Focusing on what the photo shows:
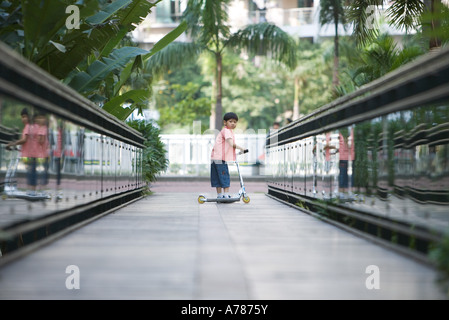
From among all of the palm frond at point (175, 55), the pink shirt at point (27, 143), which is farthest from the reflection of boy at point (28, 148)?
the palm frond at point (175, 55)

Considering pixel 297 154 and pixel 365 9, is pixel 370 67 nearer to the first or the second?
pixel 365 9

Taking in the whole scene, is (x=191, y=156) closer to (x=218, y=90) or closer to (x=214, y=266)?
(x=218, y=90)

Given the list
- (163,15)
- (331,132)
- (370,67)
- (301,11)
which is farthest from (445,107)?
(163,15)

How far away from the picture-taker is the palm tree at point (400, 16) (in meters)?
14.4

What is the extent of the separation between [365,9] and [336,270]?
503 inches

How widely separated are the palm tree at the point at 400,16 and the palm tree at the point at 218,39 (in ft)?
41.5

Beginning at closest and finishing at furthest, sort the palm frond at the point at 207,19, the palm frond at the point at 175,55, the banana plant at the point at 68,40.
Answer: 1. the banana plant at the point at 68,40
2. the palm frond at the point at 207,19
3. the palm frond at the point at 175,55

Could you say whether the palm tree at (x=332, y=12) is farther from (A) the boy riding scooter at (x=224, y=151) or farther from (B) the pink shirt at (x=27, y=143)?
(B) the pink shirt at (x=27, y=143)

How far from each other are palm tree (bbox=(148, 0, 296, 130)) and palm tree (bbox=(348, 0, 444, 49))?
12639 millimetres

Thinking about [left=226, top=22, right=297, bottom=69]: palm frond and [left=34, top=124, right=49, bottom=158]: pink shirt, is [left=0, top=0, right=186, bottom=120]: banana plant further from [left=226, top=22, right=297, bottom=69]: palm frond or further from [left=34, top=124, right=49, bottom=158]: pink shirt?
[left=226, top=22, right=297, bottom=69]: palm frond

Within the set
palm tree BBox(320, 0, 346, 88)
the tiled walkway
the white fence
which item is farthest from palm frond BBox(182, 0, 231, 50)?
the tiled walkway

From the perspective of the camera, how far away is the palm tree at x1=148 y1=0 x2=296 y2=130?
30.0 metres

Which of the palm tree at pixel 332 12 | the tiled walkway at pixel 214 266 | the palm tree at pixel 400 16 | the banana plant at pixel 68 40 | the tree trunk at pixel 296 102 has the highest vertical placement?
the palm tree at pixel 332 12

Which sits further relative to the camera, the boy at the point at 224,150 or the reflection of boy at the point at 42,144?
the boy at the point at 224,150
